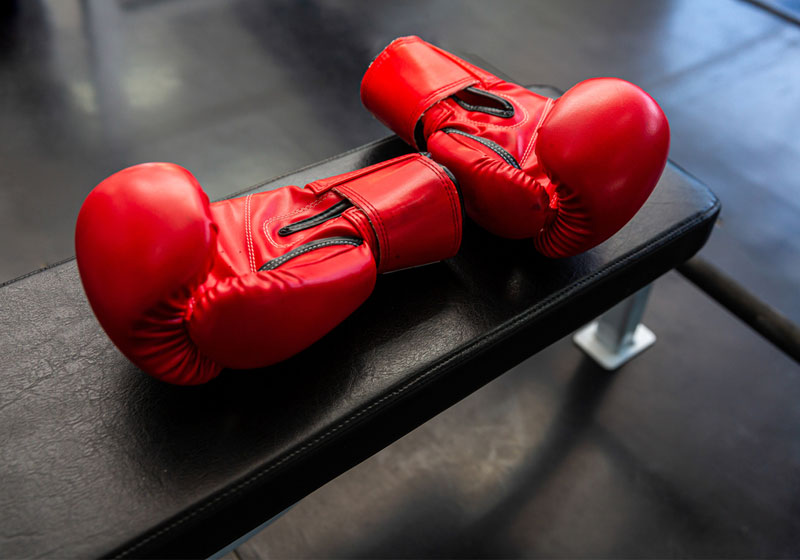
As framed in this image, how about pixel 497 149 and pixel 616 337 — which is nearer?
pixel 497 149

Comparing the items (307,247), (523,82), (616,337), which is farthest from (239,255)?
(523,82)

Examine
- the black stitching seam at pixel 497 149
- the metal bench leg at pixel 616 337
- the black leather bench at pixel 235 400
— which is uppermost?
the black stitching seam at pixel 497 149

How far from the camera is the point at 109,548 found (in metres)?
0.72

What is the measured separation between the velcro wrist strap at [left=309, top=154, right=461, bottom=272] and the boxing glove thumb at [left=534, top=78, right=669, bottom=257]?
5.7 inches

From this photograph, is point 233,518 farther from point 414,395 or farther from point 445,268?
point 445,268

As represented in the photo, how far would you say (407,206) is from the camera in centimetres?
88

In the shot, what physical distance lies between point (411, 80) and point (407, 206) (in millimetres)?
300

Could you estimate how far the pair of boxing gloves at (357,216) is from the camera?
0.73 m

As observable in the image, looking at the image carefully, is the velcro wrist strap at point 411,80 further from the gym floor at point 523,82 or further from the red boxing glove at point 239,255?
the gym floor at point 523,82

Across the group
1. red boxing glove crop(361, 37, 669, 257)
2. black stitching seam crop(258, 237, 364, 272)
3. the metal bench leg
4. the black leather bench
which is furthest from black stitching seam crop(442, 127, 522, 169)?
the metal bench leg

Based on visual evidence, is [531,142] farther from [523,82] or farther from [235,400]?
[523,82]

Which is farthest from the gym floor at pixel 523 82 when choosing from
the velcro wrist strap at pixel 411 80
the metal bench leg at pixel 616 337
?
the velcro wrist strap at pixel 411 80

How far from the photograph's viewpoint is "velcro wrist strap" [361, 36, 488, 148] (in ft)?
3.48

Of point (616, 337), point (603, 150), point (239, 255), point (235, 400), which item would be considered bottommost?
point (616, 337)
